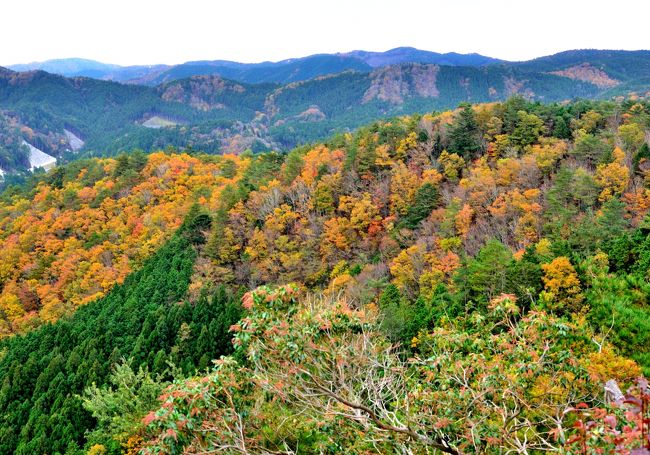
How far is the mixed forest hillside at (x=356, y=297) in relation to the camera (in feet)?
28.6

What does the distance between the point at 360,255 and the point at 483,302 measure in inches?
846

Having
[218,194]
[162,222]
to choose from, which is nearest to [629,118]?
[218,194]

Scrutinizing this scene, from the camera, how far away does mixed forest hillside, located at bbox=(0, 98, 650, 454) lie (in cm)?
870

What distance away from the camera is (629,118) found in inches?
1988

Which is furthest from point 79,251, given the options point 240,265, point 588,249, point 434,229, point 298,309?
point 298,309

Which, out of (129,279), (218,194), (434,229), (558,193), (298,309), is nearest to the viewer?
(298,309)

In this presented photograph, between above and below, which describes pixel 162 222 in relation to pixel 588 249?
below

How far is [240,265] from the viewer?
5522cm

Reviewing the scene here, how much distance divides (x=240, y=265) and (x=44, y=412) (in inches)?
928

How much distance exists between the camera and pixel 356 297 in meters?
38.3

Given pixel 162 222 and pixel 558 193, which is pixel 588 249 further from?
pixel 162 222

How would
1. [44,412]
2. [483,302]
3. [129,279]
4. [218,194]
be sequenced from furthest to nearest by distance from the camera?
[218,194] → [129,279] → [44,412] → [483,302]

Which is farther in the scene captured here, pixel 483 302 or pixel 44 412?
pixel 44 412

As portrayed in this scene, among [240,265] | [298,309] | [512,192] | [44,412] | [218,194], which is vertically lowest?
[44,412]
